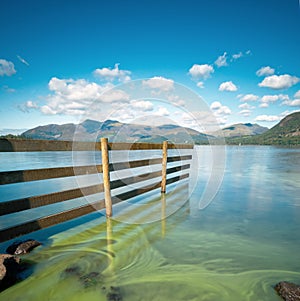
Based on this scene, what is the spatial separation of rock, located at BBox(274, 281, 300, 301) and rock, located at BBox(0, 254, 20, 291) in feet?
10.4

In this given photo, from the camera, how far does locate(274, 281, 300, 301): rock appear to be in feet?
7.73

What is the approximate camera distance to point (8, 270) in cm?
266

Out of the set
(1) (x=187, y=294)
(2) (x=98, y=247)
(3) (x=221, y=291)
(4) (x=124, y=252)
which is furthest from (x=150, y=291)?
(2) (x=98, y=247)

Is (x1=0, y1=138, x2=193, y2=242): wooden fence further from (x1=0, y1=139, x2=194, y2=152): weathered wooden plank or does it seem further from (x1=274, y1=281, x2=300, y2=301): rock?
(x1=274, y1=281, x2=300, y2=301): rock

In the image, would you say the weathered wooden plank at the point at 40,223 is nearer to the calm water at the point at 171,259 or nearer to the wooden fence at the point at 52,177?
the wooden fence at the point at 52,177

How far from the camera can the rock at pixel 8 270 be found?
2514 mm

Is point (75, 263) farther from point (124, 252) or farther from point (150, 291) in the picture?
point (150, 291)

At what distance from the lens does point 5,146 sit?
3137 millimetres

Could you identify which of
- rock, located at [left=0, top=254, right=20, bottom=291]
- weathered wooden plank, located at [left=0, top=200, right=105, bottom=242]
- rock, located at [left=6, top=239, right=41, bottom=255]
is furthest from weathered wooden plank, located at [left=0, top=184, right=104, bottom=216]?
rock, located at [left=0, top=254, right=20, bottom=291]

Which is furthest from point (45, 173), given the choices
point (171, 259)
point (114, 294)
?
point (171, 259)

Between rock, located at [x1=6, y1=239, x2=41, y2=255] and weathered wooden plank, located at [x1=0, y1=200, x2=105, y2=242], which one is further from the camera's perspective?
rock, located at [x1=6, y1=239, x2=41, y2=255]

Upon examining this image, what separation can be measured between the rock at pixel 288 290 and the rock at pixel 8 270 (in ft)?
10.4

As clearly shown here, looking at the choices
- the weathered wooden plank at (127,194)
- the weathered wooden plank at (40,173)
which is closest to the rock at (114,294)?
the weathered wooden plank at (40,173)

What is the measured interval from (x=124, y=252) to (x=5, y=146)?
242cm
